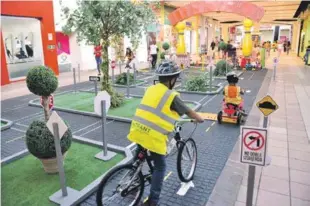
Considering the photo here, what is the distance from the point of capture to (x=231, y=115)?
5539 millimetres

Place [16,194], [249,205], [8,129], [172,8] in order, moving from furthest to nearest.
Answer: [172,8]
[8,129]
[16,194]
[249,205]

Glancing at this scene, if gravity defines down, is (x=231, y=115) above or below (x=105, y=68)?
below

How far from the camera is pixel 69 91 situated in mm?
9078

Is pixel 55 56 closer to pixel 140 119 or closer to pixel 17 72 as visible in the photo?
pixel 17 72

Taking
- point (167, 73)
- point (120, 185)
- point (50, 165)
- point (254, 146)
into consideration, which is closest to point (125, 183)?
point (120, 185)

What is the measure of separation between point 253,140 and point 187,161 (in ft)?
4.69

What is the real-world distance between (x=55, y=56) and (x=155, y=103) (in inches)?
462

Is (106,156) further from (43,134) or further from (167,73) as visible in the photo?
(167,73)

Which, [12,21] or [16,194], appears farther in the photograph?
[12,21]

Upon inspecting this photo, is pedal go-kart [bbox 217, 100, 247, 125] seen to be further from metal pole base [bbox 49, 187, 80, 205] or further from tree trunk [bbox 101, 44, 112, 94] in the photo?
metal pole base [bbox 49, 187, 80, 205]

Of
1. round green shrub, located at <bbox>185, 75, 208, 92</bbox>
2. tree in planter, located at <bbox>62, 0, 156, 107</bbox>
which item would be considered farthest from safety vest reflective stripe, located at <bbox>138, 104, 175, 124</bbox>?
round green shrub, located at <bbox>185, 75, 208, 92</bbox>

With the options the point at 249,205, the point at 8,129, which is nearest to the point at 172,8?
the point at 8,129

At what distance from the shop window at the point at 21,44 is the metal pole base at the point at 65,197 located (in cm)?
1002

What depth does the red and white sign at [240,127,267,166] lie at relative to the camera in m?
2.05
